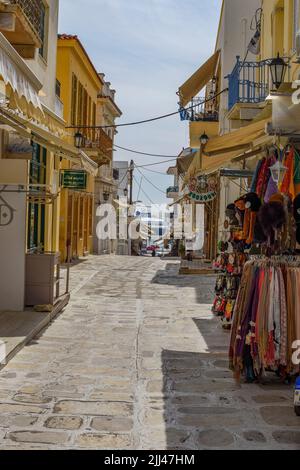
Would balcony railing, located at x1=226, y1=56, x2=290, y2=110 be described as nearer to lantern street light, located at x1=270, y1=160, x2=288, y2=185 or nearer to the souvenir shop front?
lantern street light, located at x1=270, y1=160, x2=288, y2=185

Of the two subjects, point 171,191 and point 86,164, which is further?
point 171,191

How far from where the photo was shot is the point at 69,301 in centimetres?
1149

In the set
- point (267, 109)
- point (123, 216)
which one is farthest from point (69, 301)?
point (123, 216)

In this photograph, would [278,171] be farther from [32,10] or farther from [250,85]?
[250,85]

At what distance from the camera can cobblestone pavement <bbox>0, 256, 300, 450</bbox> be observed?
434 centimetres

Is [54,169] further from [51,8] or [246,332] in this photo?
[246,332]

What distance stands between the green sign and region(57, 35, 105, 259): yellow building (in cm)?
3

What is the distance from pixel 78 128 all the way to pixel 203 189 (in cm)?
603

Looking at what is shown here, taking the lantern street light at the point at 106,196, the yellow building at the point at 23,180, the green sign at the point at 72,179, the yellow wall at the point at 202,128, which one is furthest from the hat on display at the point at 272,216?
the lantern street light at the point at 106,196

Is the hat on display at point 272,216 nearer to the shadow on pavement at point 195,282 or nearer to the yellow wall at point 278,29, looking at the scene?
the yellow wall at point 278,29

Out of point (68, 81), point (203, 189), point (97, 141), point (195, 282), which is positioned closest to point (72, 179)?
point (203, 189)

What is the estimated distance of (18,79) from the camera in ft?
18.1

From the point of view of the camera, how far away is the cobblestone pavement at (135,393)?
434 centimetres

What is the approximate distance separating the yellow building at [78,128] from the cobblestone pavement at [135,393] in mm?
9776
